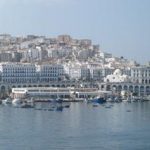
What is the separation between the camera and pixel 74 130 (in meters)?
27.1

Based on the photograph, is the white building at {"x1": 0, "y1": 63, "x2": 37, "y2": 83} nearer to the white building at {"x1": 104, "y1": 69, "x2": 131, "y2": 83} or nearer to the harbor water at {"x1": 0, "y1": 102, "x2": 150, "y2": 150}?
the white building at {"x1": 104, "y1": 69, "x2": 131, "y2": 83}

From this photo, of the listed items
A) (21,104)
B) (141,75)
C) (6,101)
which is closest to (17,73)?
(141,75)

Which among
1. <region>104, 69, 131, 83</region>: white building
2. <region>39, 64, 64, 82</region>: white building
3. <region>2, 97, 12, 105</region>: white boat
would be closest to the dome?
<region>104, 69, 131, 83</region>: white building

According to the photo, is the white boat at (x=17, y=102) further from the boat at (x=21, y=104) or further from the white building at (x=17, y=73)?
the white building at (x=17, y=73)

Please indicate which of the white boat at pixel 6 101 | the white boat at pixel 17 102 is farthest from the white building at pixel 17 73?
the white boat at pixel 17 102

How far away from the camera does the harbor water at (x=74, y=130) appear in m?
23.5

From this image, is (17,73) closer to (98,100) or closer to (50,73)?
(50,73)

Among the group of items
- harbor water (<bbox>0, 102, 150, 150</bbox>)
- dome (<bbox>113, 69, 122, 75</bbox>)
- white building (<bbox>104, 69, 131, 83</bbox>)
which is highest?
dome (<bbox>113, 69, 122, 75</bbox>)

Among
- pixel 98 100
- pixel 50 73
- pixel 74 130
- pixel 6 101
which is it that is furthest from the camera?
pixel 50 73

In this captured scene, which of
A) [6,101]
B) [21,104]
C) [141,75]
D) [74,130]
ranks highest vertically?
[141,75]

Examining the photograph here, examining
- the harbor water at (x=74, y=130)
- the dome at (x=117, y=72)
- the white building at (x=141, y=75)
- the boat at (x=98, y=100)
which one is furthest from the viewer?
the dome at (x=117, y=72)

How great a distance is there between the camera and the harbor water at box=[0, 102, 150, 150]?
2355 cm

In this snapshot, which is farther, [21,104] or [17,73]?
[17,73]

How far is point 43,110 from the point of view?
37.6 m
